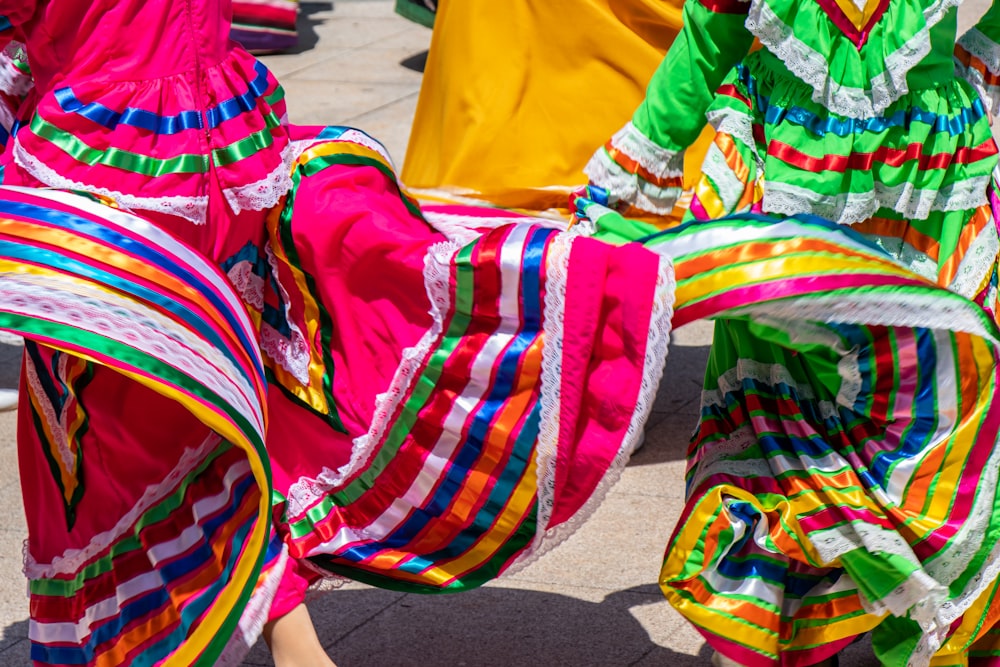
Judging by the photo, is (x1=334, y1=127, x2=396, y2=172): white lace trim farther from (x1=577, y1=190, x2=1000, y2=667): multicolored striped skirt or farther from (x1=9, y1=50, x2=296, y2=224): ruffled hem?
(x1=577, y1=190, x2=1000, y2=667): multicolored striped skirt

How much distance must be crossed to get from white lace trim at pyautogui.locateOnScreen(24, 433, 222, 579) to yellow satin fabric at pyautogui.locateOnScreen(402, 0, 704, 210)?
7.42 ft

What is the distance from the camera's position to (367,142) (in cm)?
302

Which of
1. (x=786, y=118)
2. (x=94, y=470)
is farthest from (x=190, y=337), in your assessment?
(x=786, y=118)

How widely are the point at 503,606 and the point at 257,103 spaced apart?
1.28m

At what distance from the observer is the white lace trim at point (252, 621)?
2746 millimetres

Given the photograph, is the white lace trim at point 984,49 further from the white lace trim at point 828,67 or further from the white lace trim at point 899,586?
the white lace trim at point 899,586

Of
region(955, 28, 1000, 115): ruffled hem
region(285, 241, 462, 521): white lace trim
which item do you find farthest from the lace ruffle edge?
region(955, 28, 1000, 115): ruffled hem

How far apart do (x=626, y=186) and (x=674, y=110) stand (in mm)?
162

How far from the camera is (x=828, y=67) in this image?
2.73 meters

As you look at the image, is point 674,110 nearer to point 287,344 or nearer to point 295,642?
point 287,344

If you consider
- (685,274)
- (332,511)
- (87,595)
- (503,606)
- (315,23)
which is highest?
(685,274)

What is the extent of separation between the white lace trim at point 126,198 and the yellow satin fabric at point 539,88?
88.3 inches

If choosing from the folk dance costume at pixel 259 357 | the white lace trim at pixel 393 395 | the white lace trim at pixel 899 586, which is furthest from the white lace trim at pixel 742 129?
the white lace trim at pixel 899 586

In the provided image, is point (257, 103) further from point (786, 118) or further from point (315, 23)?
point (315, 23)
